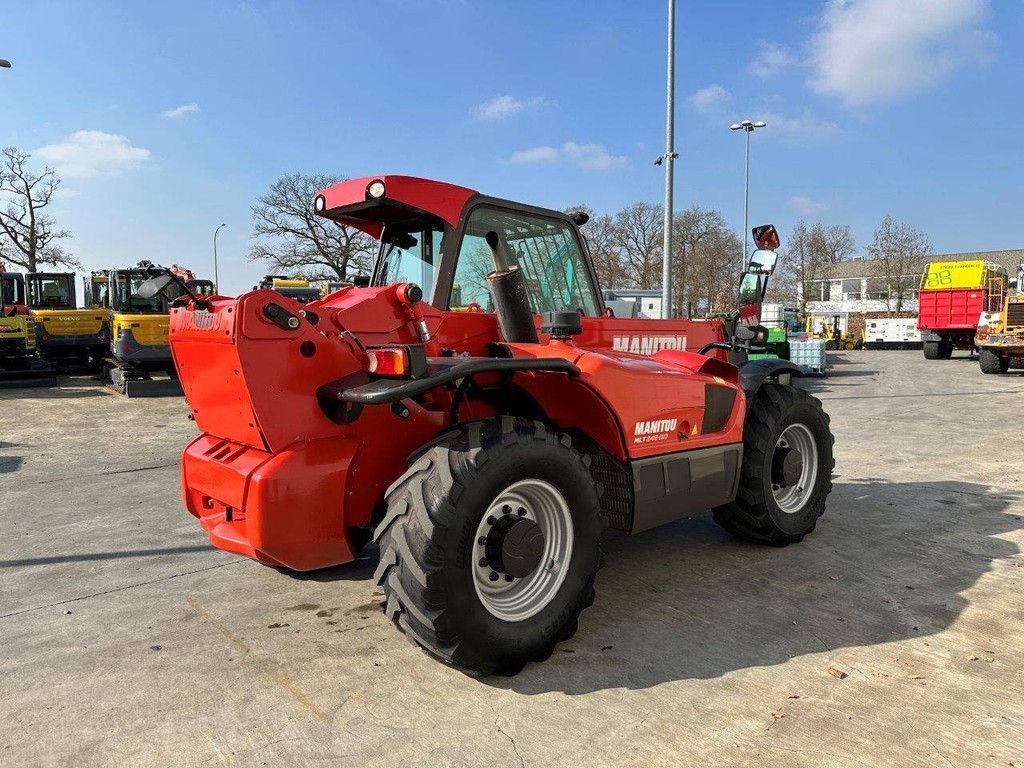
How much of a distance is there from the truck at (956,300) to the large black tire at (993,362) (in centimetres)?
573

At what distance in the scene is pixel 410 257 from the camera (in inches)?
165

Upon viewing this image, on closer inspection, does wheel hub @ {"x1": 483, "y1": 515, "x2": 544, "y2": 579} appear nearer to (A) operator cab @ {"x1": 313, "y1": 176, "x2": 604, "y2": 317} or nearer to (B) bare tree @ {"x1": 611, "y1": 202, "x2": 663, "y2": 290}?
(A) operator cab @ {"x1": 313, "y1": 176, "x2": 604, "y2": 317}

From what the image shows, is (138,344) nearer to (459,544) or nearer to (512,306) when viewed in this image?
(512,306)

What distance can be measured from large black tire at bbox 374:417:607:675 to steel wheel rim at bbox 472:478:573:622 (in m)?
0.05

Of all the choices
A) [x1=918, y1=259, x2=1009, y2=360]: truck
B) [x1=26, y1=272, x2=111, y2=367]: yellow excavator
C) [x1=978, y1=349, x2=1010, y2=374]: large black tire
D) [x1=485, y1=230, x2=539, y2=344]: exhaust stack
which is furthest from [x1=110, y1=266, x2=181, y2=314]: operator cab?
[x1=918, y1=259, x2=1009, y2=360]: truck

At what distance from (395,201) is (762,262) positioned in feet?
9.65

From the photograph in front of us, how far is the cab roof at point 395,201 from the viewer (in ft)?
12.3

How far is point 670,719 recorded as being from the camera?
2.88 metres

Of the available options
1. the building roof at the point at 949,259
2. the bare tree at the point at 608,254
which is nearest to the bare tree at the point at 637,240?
the bare tree at the point at 608,254

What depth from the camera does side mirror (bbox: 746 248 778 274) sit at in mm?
5309

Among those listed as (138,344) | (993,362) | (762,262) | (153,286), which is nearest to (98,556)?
(153,286)

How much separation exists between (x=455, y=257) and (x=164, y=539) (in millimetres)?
3292

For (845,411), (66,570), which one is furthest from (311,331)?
(845,411)

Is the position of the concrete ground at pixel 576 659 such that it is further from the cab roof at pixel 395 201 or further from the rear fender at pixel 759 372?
the cab roof at pixel 395 201
